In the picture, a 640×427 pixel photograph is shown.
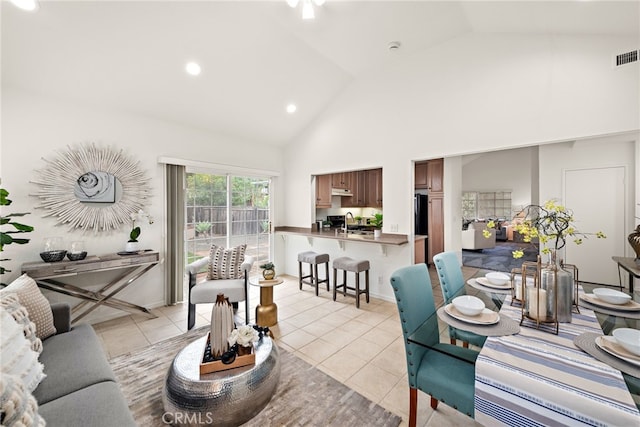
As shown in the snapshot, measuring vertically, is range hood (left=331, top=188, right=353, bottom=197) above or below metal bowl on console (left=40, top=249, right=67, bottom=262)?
above

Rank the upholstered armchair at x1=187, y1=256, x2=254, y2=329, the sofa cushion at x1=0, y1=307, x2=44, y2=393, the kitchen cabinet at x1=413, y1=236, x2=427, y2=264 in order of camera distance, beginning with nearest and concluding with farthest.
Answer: the sofa cushion at x1=0, y1=307, x2=44, y2=393
the upholstered armchair at x1=187, y1=256, x2=254, y2=329
the kitchen cabinet at x1=413, y1=236, x2=427, y2=264

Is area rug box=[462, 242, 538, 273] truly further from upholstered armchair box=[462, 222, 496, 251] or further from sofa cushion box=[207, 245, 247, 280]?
sofa cushion box=[207, 245, 247, 280]

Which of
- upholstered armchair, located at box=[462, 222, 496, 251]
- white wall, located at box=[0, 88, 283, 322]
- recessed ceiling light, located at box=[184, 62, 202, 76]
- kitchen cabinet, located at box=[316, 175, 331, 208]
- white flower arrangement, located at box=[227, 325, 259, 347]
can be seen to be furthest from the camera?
upholstered armchair, located at box=[462, 222, 496, 251]

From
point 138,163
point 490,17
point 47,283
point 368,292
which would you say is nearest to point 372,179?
point 368,292

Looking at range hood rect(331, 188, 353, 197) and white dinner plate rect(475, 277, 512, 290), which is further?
range hood rect(331, 188, 353, 197)

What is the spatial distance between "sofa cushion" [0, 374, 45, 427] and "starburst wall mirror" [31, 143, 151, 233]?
2780 millimetres

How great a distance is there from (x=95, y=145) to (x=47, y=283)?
5.33ft

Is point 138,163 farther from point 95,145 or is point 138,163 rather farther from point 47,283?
point 47,283

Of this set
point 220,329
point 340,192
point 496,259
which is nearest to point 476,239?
point 496,259

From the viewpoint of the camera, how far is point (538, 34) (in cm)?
260

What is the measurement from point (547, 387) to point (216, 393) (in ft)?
5.20

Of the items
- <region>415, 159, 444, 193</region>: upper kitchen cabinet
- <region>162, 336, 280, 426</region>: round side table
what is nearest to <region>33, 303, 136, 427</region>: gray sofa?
<region>162, 336, 280, 426</region>: round side table

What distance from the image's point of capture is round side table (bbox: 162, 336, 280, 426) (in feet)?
4.80

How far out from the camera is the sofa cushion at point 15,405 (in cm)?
80
